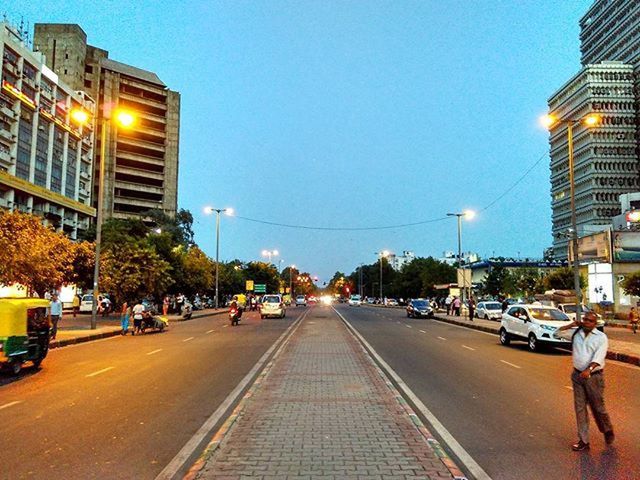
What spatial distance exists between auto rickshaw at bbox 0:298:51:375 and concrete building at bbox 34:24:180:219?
280 ft

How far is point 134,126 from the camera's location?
105 meters

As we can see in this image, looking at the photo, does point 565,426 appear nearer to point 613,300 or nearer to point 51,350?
point 51,350

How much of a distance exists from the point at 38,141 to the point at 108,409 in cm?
7453

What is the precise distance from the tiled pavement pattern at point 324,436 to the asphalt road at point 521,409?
2.55 ft

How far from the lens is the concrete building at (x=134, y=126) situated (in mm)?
95375

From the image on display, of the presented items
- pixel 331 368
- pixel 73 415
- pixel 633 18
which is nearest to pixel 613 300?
pixel 331 368

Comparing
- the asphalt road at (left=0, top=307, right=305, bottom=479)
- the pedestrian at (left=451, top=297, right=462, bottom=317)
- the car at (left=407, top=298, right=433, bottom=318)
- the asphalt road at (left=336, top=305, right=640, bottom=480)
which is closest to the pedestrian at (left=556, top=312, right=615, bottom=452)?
the asphalt road at (left=336, top=305, right=640, bottom=480)

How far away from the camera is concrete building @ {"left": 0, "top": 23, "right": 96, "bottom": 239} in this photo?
62156 mm

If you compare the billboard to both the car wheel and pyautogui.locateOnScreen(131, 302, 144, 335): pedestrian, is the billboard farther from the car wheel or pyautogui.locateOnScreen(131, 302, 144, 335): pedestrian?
pyautogui.locateOnScreen(131, 302, 144, 335): pedestrian

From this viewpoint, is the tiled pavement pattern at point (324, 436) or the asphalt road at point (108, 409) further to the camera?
the asphalt road at point (108, 409)

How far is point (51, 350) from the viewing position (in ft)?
63.6

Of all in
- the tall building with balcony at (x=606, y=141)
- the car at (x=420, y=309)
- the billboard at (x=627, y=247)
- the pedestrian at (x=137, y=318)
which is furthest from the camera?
the tall building with balcony at (x=606, y=141)

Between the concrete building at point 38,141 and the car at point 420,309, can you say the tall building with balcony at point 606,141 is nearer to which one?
the car at point 420,309

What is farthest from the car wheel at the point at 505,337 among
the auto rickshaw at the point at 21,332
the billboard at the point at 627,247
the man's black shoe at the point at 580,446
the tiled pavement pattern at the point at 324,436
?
the billboard at the point at 627,247
